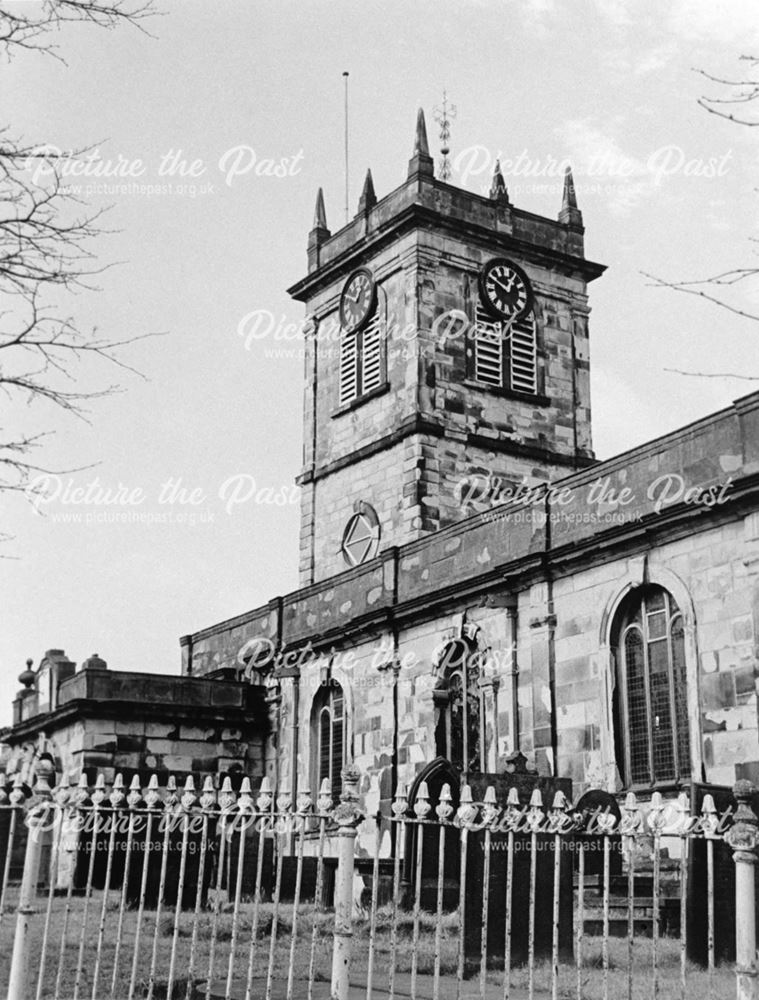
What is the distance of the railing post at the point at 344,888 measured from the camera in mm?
8156

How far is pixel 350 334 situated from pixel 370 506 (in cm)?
445

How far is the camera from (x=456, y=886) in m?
16.1

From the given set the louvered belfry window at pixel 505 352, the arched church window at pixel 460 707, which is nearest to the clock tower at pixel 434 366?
the louvered belfry window at pixel 505 352

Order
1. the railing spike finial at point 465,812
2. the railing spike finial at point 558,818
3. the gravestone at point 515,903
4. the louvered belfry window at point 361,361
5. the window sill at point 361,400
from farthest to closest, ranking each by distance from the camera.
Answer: the louvered belfry window at point 361,361, the window sill at point 361,400, the gravestone at point 515,903, the railing spike finial at point 558,818, the railing spike finial at point 465,812

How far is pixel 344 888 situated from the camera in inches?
326

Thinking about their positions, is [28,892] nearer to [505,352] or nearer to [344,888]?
[344,888]

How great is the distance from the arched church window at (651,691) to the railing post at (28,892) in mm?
9739

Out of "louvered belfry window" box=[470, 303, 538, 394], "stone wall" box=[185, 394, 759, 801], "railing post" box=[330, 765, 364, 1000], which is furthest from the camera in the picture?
"louvered belfry window" box=[470, 303, 538, 394]

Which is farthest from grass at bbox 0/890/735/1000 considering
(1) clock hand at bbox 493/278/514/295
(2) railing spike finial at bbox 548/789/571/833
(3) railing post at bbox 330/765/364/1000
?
(1) clock hand at bbox 493/278/514/295

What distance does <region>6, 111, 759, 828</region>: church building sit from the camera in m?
16.3

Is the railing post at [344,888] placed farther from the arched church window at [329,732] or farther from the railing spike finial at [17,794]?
the arched church window at [329,732]

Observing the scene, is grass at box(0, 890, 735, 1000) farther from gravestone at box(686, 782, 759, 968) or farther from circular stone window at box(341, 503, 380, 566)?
circular stone window at box(341, 503, 380, 566)

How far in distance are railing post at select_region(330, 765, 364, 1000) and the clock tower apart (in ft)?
58.0

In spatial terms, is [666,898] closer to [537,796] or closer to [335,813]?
[537,796]
